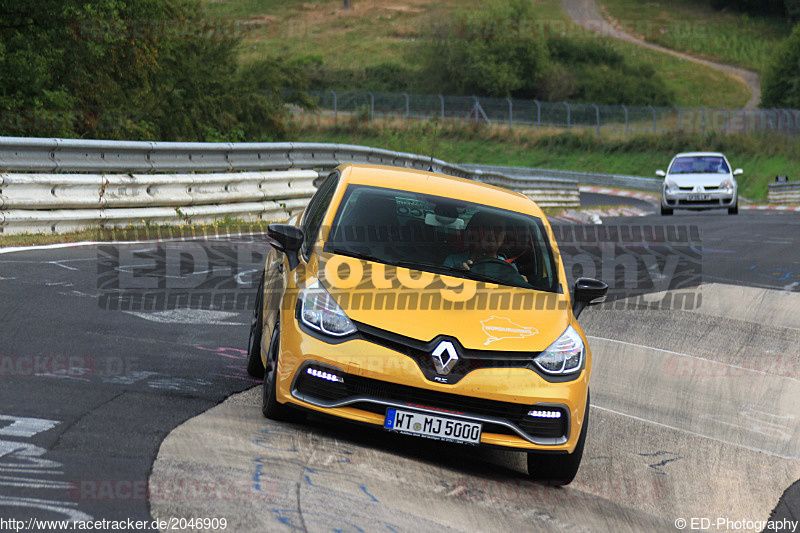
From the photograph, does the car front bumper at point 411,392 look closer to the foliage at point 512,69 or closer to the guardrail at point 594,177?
the guardrail at point 594,177

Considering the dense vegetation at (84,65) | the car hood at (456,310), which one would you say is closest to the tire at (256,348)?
the car hood at (456,310)

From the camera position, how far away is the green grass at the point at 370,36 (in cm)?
9325

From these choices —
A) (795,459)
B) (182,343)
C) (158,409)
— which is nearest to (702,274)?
(795,459)

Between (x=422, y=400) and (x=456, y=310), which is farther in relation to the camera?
(x=456, y=310)

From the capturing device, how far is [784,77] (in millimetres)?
74312

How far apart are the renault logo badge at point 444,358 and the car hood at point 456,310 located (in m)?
0.08

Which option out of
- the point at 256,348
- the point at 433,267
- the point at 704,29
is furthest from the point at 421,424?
the point at 704,29

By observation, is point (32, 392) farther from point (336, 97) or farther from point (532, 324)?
point (336, 97)

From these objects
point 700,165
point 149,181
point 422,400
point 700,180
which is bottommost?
point 700,180

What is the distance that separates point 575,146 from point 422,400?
55.0 meters

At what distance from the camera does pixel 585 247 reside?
1816 cm

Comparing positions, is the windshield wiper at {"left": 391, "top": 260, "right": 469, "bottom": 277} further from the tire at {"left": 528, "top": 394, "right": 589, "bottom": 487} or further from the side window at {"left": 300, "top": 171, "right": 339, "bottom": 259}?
the tire at {"left": 528, "top": 394, "right": 589, "bottom": 487}

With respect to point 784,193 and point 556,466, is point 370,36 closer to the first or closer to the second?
point 784,193

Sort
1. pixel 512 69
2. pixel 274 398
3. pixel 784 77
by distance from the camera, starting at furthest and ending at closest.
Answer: pixel 512 69 → pixel 784 77 → pixel 274 398
